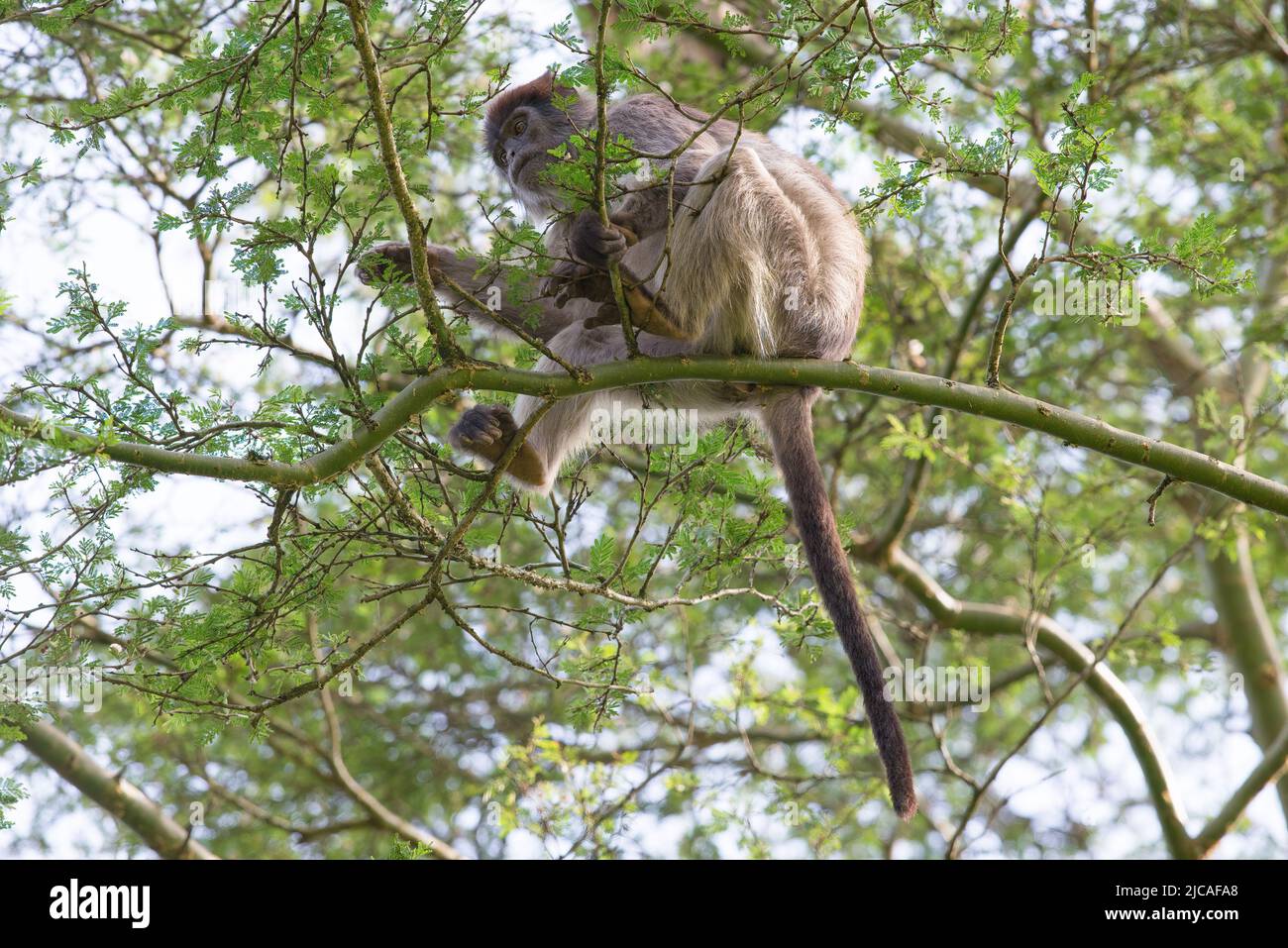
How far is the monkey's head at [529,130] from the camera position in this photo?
593 cm

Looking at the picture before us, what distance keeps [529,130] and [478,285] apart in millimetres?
856

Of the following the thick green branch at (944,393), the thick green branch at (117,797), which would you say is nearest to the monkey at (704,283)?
the thick green branch at (944,393)

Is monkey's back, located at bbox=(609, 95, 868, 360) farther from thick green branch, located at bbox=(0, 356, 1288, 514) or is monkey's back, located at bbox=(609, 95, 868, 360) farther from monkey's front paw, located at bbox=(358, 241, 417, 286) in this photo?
monkey's front paw, located at bbox=(358, 241, 417, 286)

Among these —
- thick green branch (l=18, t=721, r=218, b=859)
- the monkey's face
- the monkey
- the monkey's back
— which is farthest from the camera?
thick green branch (l=18, t=721, r=218, b=859)

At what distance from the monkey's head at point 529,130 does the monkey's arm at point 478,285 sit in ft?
1.66

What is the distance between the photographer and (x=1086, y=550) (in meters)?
7.55

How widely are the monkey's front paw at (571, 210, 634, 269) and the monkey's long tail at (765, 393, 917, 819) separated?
155 centimetres

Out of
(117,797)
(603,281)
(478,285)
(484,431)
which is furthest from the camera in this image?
(117,797)

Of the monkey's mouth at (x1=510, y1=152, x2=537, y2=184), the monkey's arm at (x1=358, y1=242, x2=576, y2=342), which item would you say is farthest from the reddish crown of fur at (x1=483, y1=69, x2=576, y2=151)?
the monkey's arm at (x1=358, y1=242, x2=576, y2=342)

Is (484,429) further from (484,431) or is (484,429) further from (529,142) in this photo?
(529,142)

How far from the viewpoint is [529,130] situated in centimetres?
604

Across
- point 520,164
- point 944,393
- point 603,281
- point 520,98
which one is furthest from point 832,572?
point 520,98

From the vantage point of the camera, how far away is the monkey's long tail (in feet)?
15.2
